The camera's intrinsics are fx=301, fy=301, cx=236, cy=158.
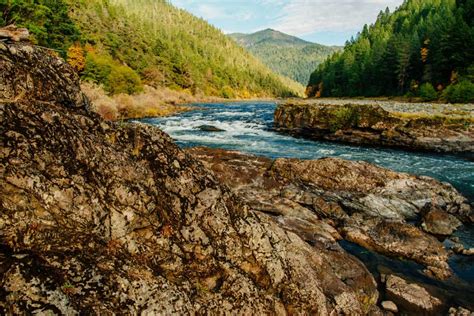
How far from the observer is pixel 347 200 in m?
13.3

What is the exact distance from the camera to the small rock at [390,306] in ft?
23.3

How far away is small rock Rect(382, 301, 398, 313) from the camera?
23.3 ft

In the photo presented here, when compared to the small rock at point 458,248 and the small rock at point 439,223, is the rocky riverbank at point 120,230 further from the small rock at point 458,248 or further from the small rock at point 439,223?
the small rock at point 439,223

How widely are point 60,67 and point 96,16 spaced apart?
380ft

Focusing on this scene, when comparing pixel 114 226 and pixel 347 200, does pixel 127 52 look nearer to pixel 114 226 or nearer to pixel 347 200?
pixel 347 200

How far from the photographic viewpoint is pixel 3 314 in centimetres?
299

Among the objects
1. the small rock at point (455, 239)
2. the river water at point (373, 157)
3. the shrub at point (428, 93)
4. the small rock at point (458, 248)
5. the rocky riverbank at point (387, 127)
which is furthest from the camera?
the shrub at point (428, 93)

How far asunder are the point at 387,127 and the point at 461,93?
24616mm

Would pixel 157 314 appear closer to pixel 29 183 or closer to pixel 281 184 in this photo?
pixel 29 183

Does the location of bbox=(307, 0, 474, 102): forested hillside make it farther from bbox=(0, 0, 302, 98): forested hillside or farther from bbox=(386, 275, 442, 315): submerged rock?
bbox=(0, 0, 302, 98): forested hillside

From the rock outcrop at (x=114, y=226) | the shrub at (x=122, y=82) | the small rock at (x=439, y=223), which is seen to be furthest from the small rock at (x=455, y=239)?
the shrub at (x=122, y=82)

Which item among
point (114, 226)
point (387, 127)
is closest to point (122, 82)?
point (387, 127)

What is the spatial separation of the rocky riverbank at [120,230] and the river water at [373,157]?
6.27 feet

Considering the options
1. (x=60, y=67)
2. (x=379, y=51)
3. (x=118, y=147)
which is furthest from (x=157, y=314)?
(x=379, y=51)
